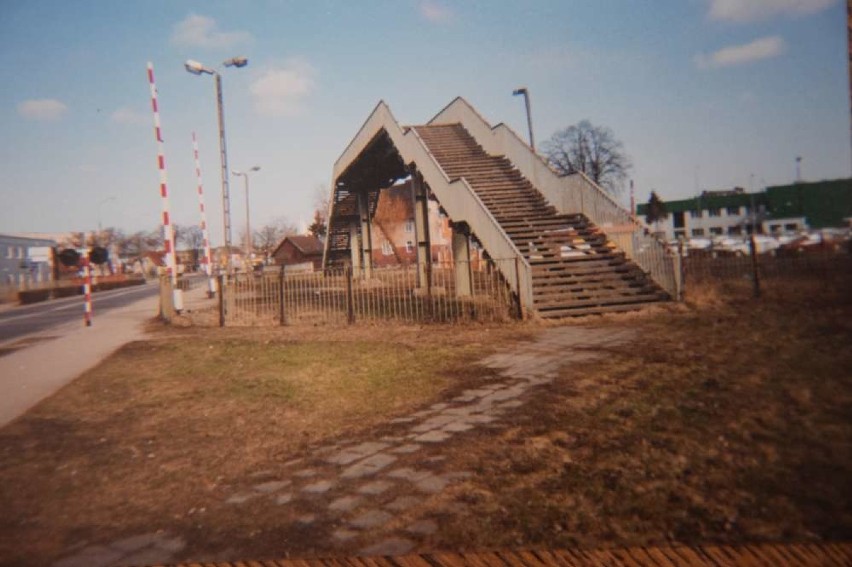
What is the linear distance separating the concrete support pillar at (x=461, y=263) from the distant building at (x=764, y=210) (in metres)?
9.61

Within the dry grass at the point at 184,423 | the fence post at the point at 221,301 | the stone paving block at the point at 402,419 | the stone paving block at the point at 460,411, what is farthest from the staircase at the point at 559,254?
the fence post at the point at 221,301

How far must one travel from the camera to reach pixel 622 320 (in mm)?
8812

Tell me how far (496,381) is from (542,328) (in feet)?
12.2

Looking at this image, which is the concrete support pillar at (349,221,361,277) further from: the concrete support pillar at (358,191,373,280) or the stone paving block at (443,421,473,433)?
the stone paving block at (443,421,473,433)

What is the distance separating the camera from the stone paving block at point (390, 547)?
1896mm

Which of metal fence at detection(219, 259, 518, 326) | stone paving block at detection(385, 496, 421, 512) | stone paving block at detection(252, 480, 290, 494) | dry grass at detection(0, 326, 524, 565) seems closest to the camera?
stone paving block at detection(385, 496, 421, 512)

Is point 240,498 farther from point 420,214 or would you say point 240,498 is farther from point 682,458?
point 420,214

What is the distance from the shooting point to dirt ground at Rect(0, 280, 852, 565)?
1877mm

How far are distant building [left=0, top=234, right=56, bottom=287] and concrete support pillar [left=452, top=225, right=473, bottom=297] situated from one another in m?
9.81

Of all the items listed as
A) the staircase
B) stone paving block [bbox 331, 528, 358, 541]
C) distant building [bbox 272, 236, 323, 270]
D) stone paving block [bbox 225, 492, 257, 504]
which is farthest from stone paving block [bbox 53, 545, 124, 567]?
distant building [bbox 272, 236, 323, 270]

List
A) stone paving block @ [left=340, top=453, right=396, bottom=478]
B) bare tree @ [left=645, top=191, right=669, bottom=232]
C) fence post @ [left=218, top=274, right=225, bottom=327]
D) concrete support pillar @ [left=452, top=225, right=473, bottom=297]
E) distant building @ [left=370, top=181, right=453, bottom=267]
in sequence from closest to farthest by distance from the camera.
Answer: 1. stone paving block @ [left=340, top=453, right=396, bottom=478]
2. bare tree @ [left=645, top=191, right=669, bottom=232]
3. fence post @ [left=218, top=274, right=225, bottom=327]
4. concrete support pillar @ [left=452, top=225, right=473, bottom=297]
5. distant building @ [left=370, top=181, right=453, bottom=267]

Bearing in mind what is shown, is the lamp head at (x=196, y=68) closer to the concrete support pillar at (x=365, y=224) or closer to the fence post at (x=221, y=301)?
the fence post at (x=221, y=301)

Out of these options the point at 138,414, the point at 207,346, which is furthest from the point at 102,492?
the point at 207,346

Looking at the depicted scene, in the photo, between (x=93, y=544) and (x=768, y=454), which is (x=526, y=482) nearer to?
(x=768, y=454)
